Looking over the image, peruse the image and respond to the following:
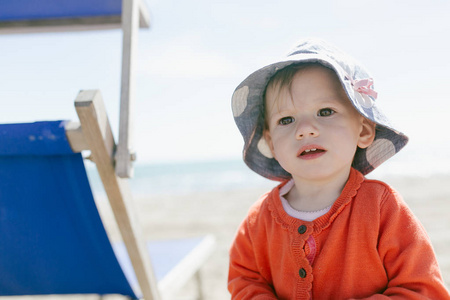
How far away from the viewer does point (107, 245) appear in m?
1.64

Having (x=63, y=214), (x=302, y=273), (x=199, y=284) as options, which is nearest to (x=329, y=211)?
(x=302, y=273)

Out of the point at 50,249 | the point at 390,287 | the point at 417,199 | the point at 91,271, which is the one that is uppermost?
the point at 390,287

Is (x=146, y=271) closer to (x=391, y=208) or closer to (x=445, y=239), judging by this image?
(x=391, y=208)

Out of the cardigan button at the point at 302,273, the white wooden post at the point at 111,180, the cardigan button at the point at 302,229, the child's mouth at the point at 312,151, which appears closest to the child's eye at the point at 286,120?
the child's mouth at the point at 312,151

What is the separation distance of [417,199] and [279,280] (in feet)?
23.4

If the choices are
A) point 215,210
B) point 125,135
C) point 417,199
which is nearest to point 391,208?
point 125,135

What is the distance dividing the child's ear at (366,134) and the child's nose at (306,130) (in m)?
0.22

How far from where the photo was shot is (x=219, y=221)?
7.29 metres

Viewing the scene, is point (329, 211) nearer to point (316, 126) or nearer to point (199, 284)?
point (316, 126)

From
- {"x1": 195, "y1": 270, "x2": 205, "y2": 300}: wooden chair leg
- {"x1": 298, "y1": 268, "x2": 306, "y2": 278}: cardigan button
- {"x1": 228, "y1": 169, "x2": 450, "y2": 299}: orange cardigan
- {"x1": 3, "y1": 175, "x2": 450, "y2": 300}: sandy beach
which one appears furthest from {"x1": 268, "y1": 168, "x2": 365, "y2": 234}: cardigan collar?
{"x1": 3, "y1": 175, "x2": 450, "y2": 300}: sandy beach

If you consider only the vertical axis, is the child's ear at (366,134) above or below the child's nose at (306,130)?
below

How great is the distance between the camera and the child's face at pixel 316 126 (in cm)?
125

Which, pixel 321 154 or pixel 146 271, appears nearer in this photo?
pixel 321 154

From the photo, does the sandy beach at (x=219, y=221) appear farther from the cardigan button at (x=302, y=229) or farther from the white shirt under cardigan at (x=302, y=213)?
the cardigan button at (x=302, y=229)
